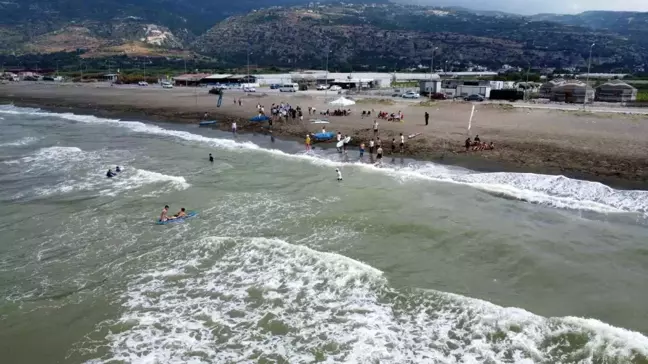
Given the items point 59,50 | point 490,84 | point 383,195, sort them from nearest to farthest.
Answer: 1. point 383,195
2. point 490,84
3. point 59,50

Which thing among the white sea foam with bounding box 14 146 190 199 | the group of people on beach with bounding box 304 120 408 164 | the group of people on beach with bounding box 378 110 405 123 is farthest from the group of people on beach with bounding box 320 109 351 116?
the white sea foam with bounding box 14 146 190 199

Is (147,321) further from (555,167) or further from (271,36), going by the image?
(271,36)

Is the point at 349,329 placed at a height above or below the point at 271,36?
below

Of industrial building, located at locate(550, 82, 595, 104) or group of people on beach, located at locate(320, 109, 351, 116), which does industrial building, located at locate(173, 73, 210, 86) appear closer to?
group of people on beach, located at locate(320, 109, 351, 116)

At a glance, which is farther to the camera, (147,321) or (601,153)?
(601,153)

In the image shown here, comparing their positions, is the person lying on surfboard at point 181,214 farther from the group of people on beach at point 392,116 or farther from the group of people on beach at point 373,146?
the group of people on beach at point 392,116

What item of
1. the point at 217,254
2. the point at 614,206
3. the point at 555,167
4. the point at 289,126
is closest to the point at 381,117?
the point at 289,126

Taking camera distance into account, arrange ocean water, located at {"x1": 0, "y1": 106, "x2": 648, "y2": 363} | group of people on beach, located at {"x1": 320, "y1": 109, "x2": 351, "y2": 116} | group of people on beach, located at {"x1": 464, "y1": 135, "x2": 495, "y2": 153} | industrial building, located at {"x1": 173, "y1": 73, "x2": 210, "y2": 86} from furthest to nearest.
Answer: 1. industrial building, located at {"x1": 173, "y1": 73, "x2": 210, "y2": 86}
2. group of people on beach, located at {"x1": 320, "y1": 109, "x2": 351, "y2": 116}
3. group of people on beach, located at {"x1": 464, "y1": 135, "x2": 495, "y2": 153}
4. ocean water, located at {"x1": 0, "y1": 106, "x2": 648, "y2": 363}
